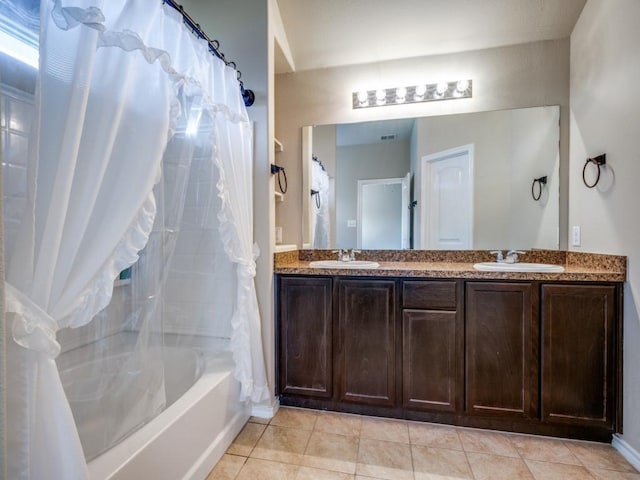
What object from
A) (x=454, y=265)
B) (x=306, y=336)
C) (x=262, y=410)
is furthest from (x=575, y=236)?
(x=262, y=410)

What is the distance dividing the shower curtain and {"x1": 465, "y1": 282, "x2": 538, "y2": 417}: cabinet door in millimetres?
1693

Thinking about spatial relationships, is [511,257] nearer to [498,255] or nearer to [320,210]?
[498,255]

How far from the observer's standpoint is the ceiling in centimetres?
192

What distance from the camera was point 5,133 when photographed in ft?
3.24

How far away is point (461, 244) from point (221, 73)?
A: 1.88 meters

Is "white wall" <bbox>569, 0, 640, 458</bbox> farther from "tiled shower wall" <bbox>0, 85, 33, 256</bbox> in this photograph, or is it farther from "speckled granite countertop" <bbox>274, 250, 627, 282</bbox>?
"tiled shower wall" <bbox>0, 85, 33, 256</bbox>

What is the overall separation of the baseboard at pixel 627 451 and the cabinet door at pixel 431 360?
2.56 feet

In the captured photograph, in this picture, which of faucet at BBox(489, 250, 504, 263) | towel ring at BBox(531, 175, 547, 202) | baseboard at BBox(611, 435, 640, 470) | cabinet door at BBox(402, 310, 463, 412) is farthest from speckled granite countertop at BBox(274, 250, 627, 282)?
baseboard at BBox(611, 435, 640, 470)

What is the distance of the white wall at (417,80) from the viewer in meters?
2.05

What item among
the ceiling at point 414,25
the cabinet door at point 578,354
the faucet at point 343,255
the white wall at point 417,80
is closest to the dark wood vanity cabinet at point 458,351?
the cabinet door at point 578,354

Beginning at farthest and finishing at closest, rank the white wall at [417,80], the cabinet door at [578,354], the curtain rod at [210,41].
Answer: the white wall at [417,80], the cabinet door at [578,354], the curtain rod at [210,41]

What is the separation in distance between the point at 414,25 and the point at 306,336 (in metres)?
2.19

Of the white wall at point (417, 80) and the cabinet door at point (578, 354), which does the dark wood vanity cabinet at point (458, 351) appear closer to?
the cabinet door at point (578, 354)

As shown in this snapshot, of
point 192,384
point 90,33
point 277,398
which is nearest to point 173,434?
point 192,384
